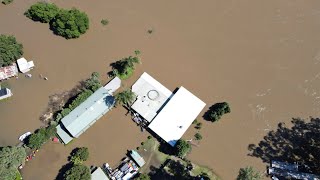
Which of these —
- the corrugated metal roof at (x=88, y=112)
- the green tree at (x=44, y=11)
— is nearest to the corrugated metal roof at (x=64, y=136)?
the corrugated metal roof at (x=88, y=112)

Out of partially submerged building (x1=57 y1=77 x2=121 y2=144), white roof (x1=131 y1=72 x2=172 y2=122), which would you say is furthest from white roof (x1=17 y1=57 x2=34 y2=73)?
white roof (x1=131 y1=72 x2=172 y2=122)

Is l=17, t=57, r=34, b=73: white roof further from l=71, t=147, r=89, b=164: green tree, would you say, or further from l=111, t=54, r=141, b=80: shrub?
l=71, t=147, r=89, b=164: green tree

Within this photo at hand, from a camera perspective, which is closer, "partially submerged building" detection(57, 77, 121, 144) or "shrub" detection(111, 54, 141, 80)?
"partially submerged building" detection(57, 77, 121, 144)

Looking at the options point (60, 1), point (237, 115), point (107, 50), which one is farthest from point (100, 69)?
point (237, 115)

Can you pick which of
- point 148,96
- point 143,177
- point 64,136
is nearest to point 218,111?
point 148,96

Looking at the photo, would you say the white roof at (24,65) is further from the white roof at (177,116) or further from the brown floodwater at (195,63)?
the white roof at (177,116)

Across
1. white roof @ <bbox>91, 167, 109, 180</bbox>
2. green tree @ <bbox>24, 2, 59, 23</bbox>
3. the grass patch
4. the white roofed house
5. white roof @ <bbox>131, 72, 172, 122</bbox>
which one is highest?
green tree @ <bbox>24, 2, 59, 23</bbox>
